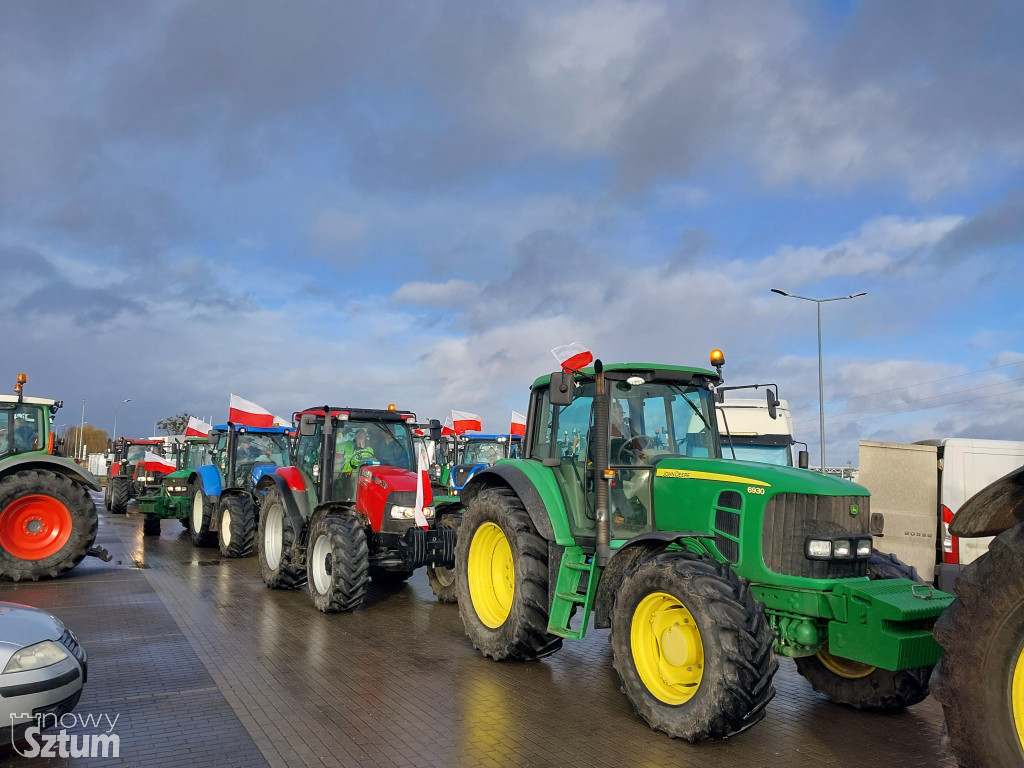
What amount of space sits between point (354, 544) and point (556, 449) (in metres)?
2.93

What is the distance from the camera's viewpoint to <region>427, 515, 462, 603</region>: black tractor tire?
940cm

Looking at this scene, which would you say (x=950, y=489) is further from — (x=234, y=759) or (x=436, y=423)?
(x=234, y=759)

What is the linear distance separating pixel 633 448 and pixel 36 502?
27.5ft

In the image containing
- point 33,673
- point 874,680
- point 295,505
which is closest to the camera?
point 33,673

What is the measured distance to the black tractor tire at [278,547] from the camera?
9.86 m

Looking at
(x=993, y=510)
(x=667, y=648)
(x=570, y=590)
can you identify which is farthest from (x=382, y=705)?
(x=993, y=510)

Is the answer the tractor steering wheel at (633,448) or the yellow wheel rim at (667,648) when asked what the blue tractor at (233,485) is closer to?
the tractor steering wheel at (633,448)

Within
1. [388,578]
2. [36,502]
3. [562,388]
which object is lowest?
[388,578]

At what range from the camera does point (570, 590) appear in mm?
A: 6156

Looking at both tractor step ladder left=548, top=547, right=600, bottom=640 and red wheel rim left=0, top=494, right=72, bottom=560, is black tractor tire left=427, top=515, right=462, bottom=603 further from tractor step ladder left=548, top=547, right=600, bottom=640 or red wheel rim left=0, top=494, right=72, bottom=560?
red wheel rim left=0, top=494, right=72, bottom=560

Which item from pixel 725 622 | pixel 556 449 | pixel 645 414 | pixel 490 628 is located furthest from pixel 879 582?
pixel 490 628

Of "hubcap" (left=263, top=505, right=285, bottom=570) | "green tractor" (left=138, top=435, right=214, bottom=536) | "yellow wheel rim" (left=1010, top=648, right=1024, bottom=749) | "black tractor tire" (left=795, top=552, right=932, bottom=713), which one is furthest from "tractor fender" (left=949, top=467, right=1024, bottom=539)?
"green tractor" (left=138, top=435, right=214, bottom=536)

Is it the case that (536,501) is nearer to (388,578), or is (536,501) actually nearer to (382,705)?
(382,705)

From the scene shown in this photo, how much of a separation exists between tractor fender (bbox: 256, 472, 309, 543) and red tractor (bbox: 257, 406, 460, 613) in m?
0.01
